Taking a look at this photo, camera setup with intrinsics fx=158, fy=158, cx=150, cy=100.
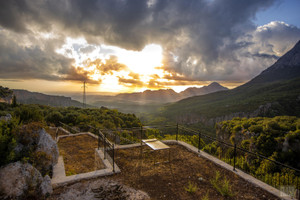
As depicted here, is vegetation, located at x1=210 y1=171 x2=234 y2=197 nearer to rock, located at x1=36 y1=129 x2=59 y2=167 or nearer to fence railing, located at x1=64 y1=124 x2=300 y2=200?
fence railing, located at x1=64 y1=124 x2=300 y2=200

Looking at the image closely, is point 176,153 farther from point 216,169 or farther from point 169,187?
point 169,187

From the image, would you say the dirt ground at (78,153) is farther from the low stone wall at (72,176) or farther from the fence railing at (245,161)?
the fence railing at (245,161)

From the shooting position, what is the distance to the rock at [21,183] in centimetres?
350

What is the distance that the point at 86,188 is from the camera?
14.6 feet

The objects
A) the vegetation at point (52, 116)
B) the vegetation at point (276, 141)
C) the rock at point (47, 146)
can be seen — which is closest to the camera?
the rock at point (47, 146)

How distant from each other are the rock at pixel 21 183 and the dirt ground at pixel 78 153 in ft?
6.62

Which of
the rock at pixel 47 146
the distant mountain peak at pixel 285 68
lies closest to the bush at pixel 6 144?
the rock at pixel 47 146

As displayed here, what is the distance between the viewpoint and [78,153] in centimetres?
835

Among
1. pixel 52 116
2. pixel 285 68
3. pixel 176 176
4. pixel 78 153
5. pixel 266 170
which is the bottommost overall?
pixel 266 170

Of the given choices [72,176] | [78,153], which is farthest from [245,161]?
[72,176]

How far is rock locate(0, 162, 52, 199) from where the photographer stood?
350cm

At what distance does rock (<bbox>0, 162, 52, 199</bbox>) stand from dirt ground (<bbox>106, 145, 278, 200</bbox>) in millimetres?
2014

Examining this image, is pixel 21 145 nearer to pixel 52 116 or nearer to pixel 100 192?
pixel 100 192

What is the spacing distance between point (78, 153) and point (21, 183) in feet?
15.9
